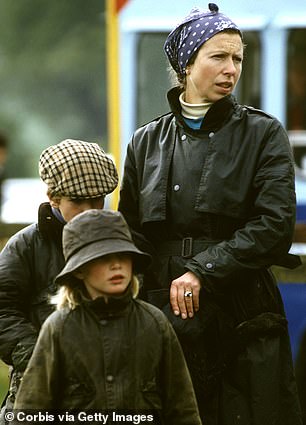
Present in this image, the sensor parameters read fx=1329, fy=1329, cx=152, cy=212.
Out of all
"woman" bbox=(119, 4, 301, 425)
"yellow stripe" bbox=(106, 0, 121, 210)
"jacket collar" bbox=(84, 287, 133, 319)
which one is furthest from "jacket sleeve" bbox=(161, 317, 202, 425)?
"yellow stripe" bbox=(106, 0, 121, 210)

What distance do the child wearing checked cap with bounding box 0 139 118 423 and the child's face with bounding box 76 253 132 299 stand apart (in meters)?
0.40

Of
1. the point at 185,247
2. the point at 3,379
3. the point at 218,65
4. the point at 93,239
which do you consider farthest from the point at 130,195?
the point at 3,379

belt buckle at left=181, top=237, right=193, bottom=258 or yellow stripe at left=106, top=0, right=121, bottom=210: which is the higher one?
yellow stripe at left=106, top=0, right=121, bottom=210

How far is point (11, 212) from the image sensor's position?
11.4 meters

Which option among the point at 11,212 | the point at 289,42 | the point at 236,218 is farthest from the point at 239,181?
the point at 11,212

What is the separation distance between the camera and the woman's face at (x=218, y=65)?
4516mm

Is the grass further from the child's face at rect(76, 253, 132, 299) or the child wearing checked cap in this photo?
the child's face at rect(76, 253, 132, 299)

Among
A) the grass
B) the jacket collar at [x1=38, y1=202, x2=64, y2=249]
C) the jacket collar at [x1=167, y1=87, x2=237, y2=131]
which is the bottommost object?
the grass

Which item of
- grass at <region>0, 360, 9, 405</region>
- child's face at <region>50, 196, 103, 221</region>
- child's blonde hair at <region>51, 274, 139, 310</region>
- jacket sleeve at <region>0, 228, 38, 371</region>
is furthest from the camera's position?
grass at <region>0, 360, 9, 405</region>

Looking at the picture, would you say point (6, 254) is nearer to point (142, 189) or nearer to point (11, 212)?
point (142, 189)

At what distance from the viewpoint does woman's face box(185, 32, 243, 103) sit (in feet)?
14.8

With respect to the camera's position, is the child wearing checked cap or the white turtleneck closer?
the child wearing checked cap

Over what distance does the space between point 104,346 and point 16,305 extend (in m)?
0.54

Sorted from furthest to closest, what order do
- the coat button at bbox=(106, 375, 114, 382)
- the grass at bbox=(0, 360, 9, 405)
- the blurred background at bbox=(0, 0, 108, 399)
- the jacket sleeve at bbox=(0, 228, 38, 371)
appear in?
the blurred background at bbox=(0, 0, 108, 399) → the grass at bbox=(0, 360, 9, 405) → the jacket sleeve at bbox=(0, 228, 38, 371) → the coat button at bbox=(106, 375, 114, 382)
